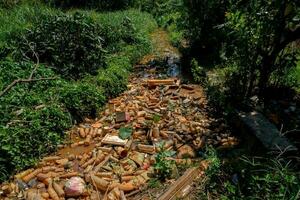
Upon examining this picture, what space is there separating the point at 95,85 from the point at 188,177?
3.18m

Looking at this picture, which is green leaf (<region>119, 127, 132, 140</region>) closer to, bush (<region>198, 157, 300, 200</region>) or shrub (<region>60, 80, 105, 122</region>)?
shrub (<region>60, 80, 105, 122</region>)

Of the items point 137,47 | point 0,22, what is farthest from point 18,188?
point 137,47

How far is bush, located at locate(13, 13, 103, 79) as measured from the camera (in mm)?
7047

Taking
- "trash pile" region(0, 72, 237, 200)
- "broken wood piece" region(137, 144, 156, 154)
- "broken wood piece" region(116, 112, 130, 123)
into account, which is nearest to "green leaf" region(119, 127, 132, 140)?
"trash pile" region(0, 72, 237, 200)

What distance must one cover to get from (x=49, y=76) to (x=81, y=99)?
78cm

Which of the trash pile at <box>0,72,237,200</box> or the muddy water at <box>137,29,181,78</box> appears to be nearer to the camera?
the trash pile at <box>0,72,237,200</box>

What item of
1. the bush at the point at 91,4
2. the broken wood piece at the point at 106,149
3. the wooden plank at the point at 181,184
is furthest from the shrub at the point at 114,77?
the bush at the point at 91,4


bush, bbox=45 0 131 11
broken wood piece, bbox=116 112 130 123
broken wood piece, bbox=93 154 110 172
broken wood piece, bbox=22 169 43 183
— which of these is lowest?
broken wood piece, bbox=22 169 43 183

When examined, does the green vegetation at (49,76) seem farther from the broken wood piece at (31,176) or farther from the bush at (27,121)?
the broken wood piece at (31,176)

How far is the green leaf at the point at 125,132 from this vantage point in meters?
5.68

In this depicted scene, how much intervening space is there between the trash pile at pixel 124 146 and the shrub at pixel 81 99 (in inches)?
7.2

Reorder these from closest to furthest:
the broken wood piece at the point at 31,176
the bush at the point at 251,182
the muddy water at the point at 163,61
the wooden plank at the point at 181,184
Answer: the bush at the point at 251,182 → the wooden plank at the point at 181,184 → the broken wood piece at the point at 31,176 → the muddy water at the point at 163,61

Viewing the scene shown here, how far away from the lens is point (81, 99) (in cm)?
622

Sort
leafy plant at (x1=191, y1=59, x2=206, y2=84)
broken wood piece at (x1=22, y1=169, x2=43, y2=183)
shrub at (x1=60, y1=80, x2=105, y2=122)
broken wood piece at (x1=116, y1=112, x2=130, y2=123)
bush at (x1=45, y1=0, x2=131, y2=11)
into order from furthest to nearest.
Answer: bush at (x1=45, y1=0, x2=131, y2=11), leafy plant at (x1=191, y1=59, x2=206, y2=84), broken wood piece at (x1=116, y1=112, x2=130, y2=123), shrub at (x1=60, y1=80, x2=105, y2=122), broken wood piece at (x1=22, y1=169, x2=43, y2=183)
